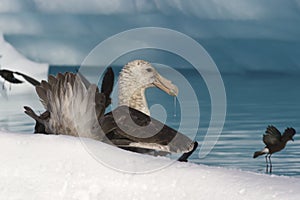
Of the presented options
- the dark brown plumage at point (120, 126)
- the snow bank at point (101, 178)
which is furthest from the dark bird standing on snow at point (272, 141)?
the snow bank at point (101, 178)

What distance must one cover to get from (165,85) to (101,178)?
1537 mm

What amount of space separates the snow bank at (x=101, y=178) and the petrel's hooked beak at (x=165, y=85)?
1.28m

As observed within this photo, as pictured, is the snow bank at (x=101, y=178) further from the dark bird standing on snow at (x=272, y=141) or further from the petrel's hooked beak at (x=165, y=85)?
the dark bird standing on snow at (x=272, y=141)

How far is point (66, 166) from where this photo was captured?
2.47 m

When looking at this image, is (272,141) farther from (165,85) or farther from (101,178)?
(101,178)

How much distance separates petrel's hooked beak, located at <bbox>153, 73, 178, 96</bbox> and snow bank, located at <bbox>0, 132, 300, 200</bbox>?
1.28m

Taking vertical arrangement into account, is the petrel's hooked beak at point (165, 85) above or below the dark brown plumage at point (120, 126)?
above

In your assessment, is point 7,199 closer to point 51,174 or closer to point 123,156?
point 51,174

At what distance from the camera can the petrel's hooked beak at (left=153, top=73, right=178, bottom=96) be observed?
382cm

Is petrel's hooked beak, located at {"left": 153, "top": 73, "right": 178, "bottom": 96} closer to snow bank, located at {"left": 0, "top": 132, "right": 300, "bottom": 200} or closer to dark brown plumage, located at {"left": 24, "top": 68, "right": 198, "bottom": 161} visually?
dark brown plumage, located at {"left": 24, "top": 68, "right": 198, "bottom": 161}

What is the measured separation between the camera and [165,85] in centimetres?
389

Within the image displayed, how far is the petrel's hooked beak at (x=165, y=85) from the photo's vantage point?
150 inches

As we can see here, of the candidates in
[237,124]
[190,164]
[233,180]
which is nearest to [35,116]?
[190,164]

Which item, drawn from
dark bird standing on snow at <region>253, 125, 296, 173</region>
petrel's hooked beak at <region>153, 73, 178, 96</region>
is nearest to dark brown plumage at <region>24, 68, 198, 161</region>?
petrel's hooked beak at <region>153, 73, 178, 96</region>
